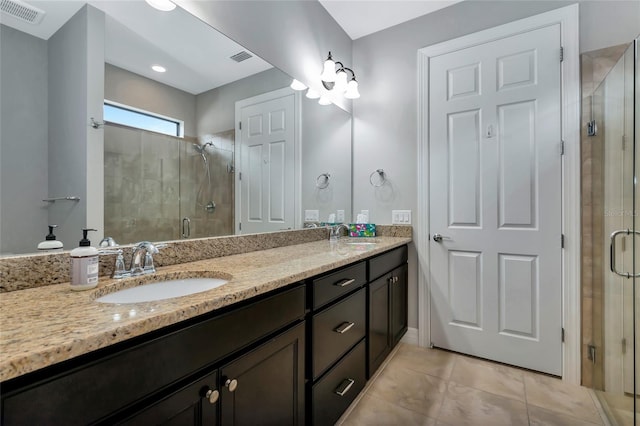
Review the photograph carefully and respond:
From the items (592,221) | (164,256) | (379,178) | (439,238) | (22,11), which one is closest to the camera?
(22,11)

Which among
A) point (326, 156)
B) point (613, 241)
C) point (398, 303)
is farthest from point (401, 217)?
point (613, 241)

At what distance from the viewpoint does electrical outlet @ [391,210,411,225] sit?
2.39m

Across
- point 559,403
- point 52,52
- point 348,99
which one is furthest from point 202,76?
point 559,403

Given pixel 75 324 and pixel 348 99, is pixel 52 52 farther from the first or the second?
pixel 348 99

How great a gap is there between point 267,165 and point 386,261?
0.99 metres

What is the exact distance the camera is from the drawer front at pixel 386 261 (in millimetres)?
1752

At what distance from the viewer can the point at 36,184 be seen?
87 centimetres

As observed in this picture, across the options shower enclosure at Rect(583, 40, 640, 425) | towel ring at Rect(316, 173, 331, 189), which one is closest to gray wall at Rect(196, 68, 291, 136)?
towel ring at Rect(316, 173, 331, 189)

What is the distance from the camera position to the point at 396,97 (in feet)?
8.02

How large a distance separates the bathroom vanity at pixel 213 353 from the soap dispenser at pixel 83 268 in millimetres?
36

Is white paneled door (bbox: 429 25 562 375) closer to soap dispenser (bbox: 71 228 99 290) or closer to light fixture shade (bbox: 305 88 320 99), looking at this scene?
light fixture shade (bbox: 305 88 320 99)

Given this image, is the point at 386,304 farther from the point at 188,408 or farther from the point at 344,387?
the point at 188,408

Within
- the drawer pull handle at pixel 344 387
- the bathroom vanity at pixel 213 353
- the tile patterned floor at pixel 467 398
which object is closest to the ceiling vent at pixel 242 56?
the bathroom vanity at pixel 213 353

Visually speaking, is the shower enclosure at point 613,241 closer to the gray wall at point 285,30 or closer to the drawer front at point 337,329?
the drawer front at point 337,329
